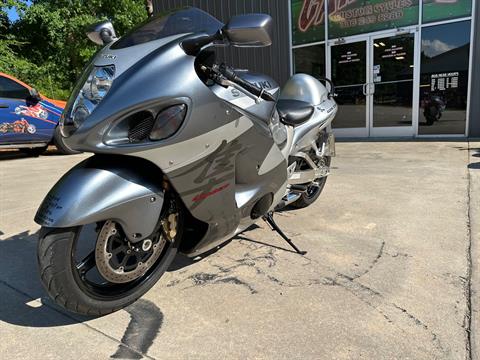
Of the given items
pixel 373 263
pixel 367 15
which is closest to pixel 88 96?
pixel 373 263

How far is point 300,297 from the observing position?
2418 millimetres

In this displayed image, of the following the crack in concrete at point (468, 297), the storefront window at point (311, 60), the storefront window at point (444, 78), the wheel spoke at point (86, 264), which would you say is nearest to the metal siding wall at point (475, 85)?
the storefront window at point (444, 78)

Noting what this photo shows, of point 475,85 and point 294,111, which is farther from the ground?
point 294,111

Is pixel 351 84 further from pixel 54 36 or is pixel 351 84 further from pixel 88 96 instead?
pixel 54 36

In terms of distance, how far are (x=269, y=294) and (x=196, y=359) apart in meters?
0.70

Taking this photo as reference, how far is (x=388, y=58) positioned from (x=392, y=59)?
99mm

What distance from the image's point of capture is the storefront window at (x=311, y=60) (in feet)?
34.0

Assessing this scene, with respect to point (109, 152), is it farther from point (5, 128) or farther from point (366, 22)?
point (366, 22)

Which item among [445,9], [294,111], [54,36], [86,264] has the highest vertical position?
[54,36]

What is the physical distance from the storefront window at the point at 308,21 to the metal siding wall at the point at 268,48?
24 cm

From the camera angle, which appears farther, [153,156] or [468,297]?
[468,297]

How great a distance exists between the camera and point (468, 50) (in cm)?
840

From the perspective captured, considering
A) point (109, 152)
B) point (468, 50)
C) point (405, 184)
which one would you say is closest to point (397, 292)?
point (109, 152)

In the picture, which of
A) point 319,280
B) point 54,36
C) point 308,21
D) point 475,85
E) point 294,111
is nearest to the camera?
point 319,280
